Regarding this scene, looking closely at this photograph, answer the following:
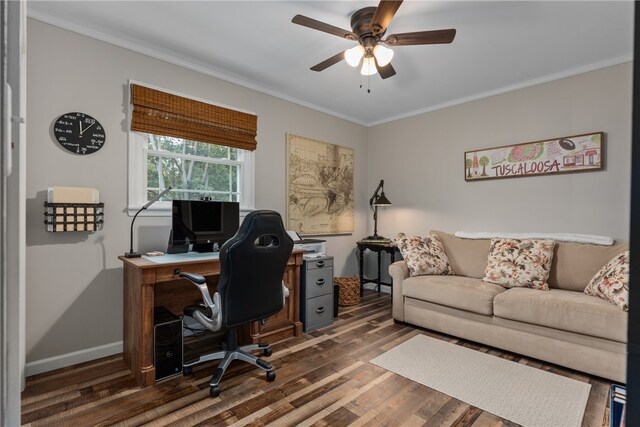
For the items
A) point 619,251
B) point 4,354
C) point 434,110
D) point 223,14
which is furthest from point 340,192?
point 4,354

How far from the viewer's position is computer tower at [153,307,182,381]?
84.9 inches

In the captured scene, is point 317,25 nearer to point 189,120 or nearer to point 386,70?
point 386,70

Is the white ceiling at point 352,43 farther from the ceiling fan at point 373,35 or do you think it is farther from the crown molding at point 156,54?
the ceiling fan at point 373,35

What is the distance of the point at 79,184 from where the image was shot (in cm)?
240

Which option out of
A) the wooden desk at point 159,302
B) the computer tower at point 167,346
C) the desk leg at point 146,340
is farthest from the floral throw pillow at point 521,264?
the desk leg at point 146,340

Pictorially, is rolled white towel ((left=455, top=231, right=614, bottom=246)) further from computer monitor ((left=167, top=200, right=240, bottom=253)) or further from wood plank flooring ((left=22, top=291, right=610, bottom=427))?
computer monitor ((left=167, top=200, right=240, bottom=253))

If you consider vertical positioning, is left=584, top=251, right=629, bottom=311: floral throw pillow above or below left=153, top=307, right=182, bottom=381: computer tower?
above

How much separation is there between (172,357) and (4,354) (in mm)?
1886

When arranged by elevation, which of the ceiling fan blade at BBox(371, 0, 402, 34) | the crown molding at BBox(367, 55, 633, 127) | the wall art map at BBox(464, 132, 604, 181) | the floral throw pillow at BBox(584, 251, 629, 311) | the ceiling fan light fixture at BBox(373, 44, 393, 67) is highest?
the crown molding at BBox(367, 55, 633, 127)

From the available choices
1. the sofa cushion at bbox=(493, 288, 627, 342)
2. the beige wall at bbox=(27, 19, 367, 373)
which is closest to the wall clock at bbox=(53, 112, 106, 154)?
the beige wall at bbox=(27, 19, 367, 373)

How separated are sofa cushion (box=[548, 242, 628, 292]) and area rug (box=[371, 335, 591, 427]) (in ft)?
3.08

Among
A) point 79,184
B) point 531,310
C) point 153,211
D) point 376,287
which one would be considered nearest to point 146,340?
point 153,211

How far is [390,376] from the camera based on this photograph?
2246 mm

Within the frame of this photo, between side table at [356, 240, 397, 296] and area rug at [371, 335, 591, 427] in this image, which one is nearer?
area rug at [371, 335, 591, 427]
